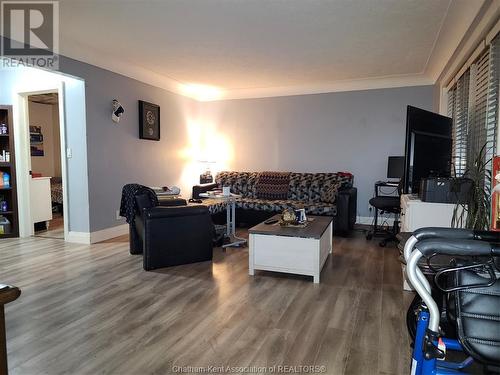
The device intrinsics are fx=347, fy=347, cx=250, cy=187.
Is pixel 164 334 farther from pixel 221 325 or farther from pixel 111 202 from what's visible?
pixel 111 202

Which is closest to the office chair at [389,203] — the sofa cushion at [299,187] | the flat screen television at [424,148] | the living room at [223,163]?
the living room at [223,163]

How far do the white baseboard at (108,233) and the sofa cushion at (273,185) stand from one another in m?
2.16

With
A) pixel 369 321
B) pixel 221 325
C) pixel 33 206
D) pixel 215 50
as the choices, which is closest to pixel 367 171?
pixel 215 50

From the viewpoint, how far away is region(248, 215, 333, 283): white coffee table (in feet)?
9.96

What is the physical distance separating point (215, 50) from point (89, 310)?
304cm

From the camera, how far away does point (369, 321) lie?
231cm

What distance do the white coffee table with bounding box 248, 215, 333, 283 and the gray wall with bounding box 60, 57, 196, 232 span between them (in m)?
2.41

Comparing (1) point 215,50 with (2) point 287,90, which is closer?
(1) point 215,50

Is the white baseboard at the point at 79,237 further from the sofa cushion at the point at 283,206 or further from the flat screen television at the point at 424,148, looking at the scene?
the flat screen television at the point at 424,148

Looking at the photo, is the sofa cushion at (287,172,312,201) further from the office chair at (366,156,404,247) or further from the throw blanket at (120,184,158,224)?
the throw blanket at (120,184,158,224)

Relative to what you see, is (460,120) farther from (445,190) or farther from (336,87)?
(336,87)

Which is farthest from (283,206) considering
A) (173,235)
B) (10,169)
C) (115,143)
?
(10,169)

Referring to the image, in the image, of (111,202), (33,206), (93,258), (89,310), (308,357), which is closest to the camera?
(308,357)

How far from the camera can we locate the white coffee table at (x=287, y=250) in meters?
3.04
